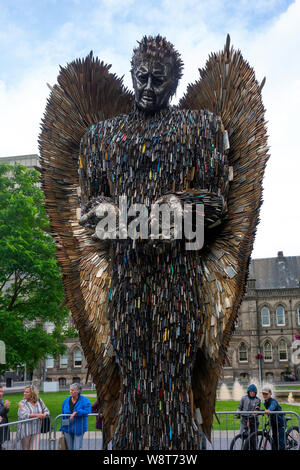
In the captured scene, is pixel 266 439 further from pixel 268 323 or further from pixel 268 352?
pixel 268 323

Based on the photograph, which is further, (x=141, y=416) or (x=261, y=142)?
(x=261, y=142)

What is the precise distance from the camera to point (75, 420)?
674 cm

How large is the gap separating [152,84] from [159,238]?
58.4 inches

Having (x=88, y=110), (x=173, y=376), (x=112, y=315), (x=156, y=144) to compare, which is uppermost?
(x=88, y=110)

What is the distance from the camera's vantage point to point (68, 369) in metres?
43.1

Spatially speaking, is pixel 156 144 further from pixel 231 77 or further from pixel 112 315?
pixel 112 315

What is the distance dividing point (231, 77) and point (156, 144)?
1.10 meters

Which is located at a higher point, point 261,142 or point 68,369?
point 261,142

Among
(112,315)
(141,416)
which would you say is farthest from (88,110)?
(141,416)

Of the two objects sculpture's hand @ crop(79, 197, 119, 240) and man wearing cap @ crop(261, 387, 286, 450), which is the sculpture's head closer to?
sculpture's hand @ crop(79, 197, 119, 240)

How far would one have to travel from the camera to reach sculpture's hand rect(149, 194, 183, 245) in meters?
3.76

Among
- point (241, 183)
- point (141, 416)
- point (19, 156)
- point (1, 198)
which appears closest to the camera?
point (141, 416)

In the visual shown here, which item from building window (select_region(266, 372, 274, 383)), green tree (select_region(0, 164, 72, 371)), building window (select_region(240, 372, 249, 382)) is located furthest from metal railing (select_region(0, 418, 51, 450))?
building window (select_region(266, 372, 274, 383))

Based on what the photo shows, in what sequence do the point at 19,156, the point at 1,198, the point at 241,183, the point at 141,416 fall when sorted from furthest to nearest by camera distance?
the point at 19,156 → the point at 1,198 → the point at 241,183 → the point at 141,416
